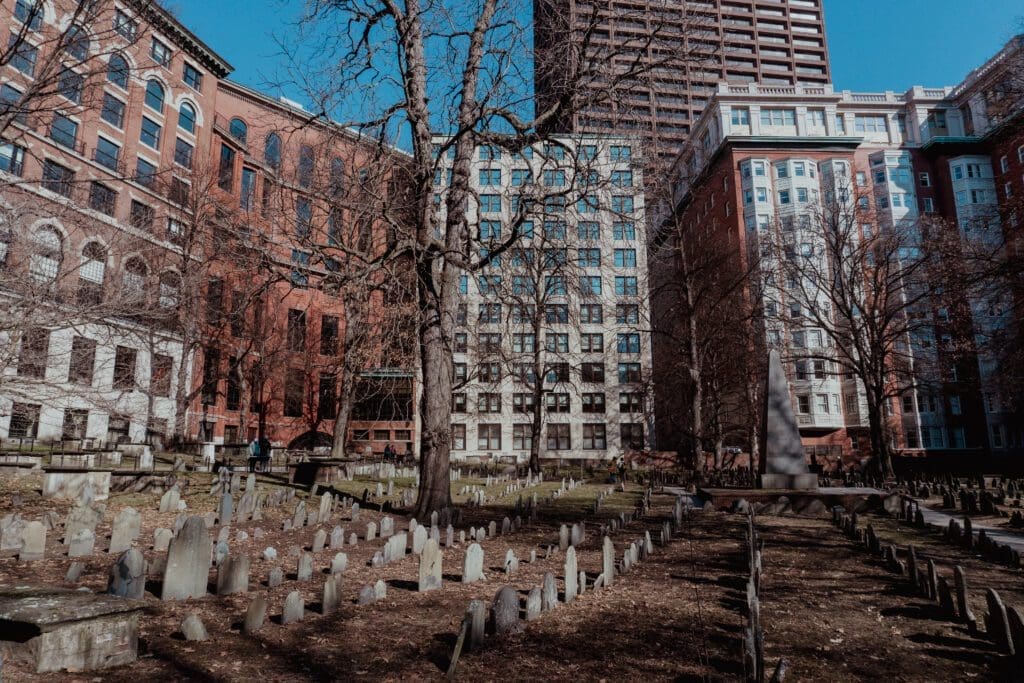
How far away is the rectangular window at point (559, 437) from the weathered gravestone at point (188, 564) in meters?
46.9

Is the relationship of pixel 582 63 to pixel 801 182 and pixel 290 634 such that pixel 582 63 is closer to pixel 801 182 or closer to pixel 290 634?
pixel 290 634

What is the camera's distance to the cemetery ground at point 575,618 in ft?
15.3

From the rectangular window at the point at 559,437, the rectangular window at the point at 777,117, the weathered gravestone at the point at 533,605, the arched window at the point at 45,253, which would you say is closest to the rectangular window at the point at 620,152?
the weathered gravestone at the point at 533,605

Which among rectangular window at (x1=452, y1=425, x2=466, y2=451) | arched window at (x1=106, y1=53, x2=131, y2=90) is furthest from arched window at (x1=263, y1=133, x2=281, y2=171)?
rectangular window at (x1=452, y1=425, x2=466, y2=451)

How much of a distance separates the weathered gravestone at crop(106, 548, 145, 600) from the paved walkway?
12258mm

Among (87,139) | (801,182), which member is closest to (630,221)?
(87,139)

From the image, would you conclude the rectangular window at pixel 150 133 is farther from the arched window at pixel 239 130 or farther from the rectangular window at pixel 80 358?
the rectangular window at pixel 80 358

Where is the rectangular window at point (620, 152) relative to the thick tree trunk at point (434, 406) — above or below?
above

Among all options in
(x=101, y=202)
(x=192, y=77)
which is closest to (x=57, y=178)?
(x=101, y=202)

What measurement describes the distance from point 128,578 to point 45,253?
6.69 m

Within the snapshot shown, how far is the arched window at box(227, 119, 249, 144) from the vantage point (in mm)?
48000

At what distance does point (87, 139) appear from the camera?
3425 cm

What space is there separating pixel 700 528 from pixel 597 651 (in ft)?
25.8

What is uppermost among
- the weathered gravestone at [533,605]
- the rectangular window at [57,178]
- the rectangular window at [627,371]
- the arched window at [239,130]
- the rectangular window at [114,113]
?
the arched window at [239,130]
